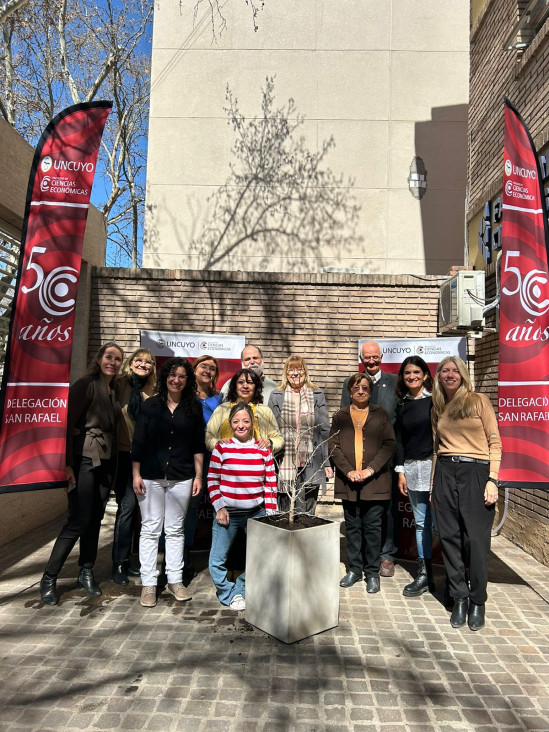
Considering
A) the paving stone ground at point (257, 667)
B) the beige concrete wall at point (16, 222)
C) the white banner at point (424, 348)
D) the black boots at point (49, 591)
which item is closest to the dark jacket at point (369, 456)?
the paving stone ground at point (257, 667)

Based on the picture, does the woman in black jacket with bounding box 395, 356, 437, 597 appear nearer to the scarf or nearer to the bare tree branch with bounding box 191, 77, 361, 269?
the scarf

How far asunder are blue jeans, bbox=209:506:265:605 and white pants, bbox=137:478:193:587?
0.29 meters

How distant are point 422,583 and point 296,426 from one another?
1.69 metres

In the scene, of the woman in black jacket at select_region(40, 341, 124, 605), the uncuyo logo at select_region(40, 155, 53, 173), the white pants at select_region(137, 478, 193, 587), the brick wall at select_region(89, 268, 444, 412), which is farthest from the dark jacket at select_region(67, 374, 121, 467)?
the brick wall at select_region(89, 268, 444, 412)

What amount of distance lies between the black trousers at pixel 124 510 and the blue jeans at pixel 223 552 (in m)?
0.87

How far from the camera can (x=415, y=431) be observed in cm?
446

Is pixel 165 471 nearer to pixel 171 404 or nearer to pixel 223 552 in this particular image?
pixel 171 404

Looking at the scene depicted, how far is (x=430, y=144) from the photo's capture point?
11.0 metres

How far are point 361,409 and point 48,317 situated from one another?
267cm

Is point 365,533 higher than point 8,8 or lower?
lower

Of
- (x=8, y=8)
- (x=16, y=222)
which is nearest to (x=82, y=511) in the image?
(x=16, y=222)

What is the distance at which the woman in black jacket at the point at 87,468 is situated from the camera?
3994 millimetres

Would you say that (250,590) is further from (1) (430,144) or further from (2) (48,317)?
(1) (430,144)

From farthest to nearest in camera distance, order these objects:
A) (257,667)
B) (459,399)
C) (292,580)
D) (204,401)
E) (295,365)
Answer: (204,401), (295,365), (459,399), (292,580), (257,667)
